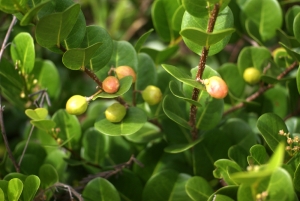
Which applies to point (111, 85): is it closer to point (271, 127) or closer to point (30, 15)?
point (30, 15)

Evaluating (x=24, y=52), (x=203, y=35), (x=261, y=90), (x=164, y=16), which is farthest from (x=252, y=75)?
(x=24, y=52)

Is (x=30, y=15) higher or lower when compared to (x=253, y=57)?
higher

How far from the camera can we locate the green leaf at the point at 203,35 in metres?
0.77

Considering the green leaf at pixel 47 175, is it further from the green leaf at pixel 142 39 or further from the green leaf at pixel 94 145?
the green leaf at pixel 142 39

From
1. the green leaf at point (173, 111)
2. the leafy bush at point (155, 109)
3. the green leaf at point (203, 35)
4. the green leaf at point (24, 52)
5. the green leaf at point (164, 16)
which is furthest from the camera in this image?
the green leaf at point (164, 16)

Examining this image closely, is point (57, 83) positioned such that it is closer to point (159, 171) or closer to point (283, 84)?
point (159, 171)

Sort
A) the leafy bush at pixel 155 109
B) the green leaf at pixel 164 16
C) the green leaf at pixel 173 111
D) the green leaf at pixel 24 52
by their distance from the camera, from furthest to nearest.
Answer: the green leaf at pixel 164 16 → the green leaf at pixel 24 52 → the green leaf at pixel 173 111 → the leafy bush at pixel 155 109

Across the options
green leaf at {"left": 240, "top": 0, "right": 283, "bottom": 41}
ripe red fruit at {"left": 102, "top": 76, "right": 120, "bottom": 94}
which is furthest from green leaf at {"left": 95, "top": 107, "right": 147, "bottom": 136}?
green leaf at {"left": 240, "top": 0, "right": 283, "bottom": 41}

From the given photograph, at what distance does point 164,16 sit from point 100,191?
1.86 ft

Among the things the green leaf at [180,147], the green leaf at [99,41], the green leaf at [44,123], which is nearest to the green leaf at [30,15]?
the green leaf at [99,41]

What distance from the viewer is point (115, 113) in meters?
0.99

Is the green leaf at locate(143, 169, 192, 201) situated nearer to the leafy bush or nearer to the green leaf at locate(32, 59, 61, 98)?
the leafy bush

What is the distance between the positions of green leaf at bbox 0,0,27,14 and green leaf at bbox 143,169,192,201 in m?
0.52

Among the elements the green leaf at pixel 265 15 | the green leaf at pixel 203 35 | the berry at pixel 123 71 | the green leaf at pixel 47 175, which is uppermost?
the green leaf at pixel 203 35
